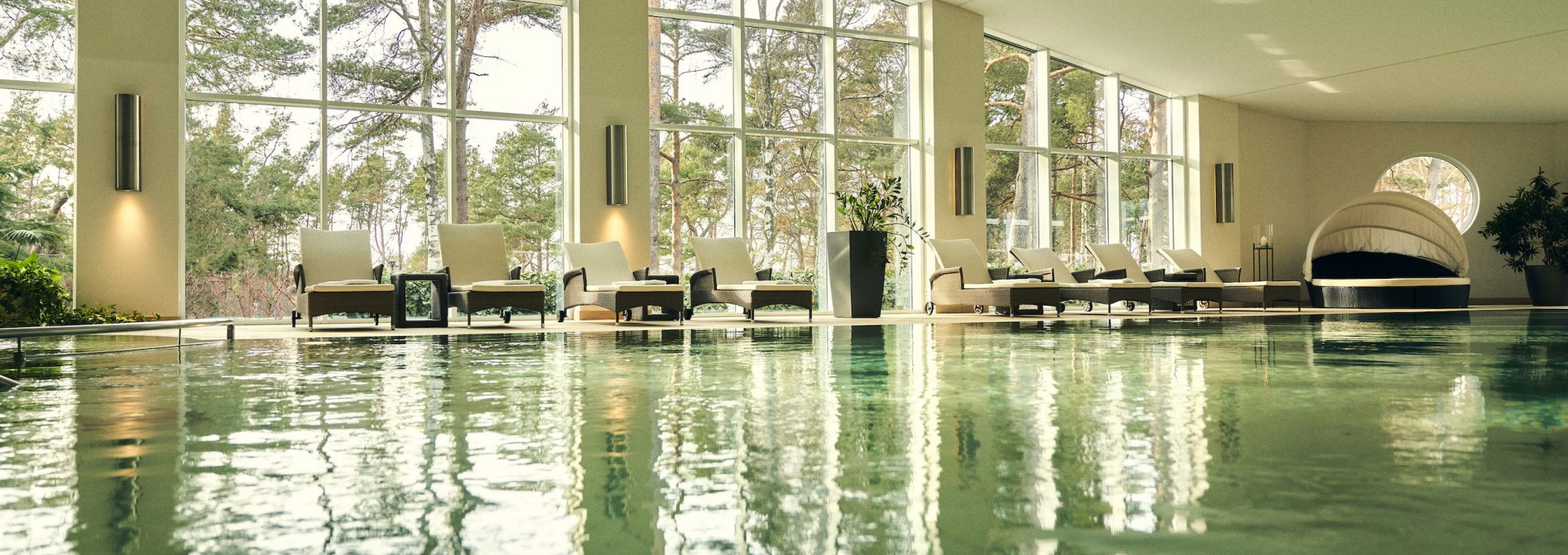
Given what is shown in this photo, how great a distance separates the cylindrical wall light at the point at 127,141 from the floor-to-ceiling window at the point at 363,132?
1.82 feet

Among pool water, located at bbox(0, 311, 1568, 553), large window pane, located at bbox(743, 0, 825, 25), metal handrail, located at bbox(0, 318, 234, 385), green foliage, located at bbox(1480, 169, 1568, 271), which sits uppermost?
large window pane, located at bbox(743, 0, 825, 25)

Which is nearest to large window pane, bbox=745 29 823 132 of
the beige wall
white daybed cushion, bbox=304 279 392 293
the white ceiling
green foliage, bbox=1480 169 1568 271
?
the white ceiling

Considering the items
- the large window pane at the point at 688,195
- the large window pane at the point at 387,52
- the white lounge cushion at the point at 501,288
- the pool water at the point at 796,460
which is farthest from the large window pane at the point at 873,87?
the pool water at the point at 796,460

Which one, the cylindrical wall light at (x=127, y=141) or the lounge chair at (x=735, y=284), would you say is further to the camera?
the lounge chair at (x=735, y=284)

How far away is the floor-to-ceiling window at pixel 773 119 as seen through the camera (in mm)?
11281

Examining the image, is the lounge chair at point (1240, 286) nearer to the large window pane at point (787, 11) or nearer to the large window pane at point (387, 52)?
the large window pane at point (787, 11)

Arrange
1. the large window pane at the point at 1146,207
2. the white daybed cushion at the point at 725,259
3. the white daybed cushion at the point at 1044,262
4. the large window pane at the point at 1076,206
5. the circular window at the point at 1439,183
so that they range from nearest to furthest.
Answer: the white daybed cushion at the point at 725,259
the white daybed cushion at the point at 1044,262
the large window pane at the point at 1076,206
the large window pane at the point at 1146,207
the circular window at the point at 1439,183

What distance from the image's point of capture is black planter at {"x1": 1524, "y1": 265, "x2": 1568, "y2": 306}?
15.0m

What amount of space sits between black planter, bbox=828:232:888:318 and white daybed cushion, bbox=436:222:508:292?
9.91ft

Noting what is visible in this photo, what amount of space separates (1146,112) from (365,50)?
994 cm

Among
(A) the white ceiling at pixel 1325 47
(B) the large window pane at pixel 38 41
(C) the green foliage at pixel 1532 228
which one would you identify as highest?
(A) the white ceiling at pixel 1325 47

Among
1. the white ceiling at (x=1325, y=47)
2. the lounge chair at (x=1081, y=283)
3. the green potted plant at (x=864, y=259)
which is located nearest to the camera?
the green potted plant at (x=864, y=259)

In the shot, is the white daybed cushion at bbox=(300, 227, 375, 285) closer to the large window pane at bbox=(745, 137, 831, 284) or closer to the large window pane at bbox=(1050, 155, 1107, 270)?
the large window pane at bbox=(745, 137, 831, 284)

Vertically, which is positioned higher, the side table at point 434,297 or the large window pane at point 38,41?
the large window pane at point 38,41
